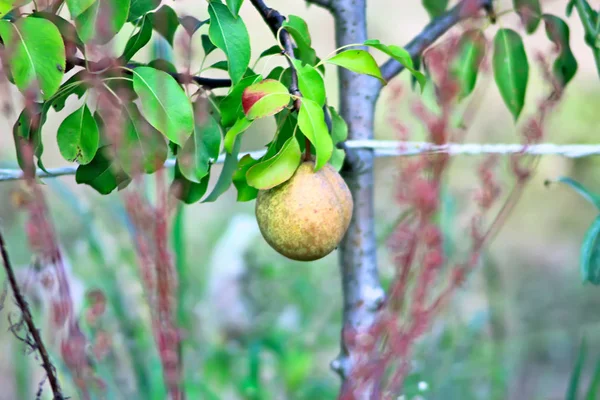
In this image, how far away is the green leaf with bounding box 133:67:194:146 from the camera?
0.57 metres

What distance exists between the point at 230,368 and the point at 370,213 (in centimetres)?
84

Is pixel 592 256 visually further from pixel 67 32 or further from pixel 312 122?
pixel 67 32

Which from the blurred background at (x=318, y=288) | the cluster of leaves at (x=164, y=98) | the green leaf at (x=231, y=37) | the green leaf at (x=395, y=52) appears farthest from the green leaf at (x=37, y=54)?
the blurred background at (x=318, y=288)

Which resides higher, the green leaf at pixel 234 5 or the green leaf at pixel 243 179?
the green leaf at pixel 234 5

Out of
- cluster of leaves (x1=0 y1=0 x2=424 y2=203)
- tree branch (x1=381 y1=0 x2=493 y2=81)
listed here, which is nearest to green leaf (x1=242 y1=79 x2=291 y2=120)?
cluster of leaves (x1=0 y1=0 x2=424 y2=203)

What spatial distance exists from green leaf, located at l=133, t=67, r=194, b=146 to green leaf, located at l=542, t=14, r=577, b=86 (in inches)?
18.6

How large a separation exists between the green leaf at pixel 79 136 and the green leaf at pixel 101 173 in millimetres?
31

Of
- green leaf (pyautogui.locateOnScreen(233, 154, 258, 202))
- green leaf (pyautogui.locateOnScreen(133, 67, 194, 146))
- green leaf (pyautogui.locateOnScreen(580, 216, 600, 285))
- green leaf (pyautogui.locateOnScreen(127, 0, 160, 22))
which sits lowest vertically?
green leaf (pyautogui.locateOnScreen(580, 216, 600, 285))

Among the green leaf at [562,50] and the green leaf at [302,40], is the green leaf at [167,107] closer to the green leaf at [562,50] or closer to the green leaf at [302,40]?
the green leaf at [302,40]

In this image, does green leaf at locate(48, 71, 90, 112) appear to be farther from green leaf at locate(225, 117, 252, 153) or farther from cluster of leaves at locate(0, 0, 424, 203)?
green leaf at locate(225, 117, 252, 153)

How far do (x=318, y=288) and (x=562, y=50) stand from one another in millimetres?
1125

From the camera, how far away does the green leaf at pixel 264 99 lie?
54 cm

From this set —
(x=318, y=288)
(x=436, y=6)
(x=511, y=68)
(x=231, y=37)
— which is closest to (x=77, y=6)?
(x=231, y=37)

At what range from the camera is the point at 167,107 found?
0.57m
